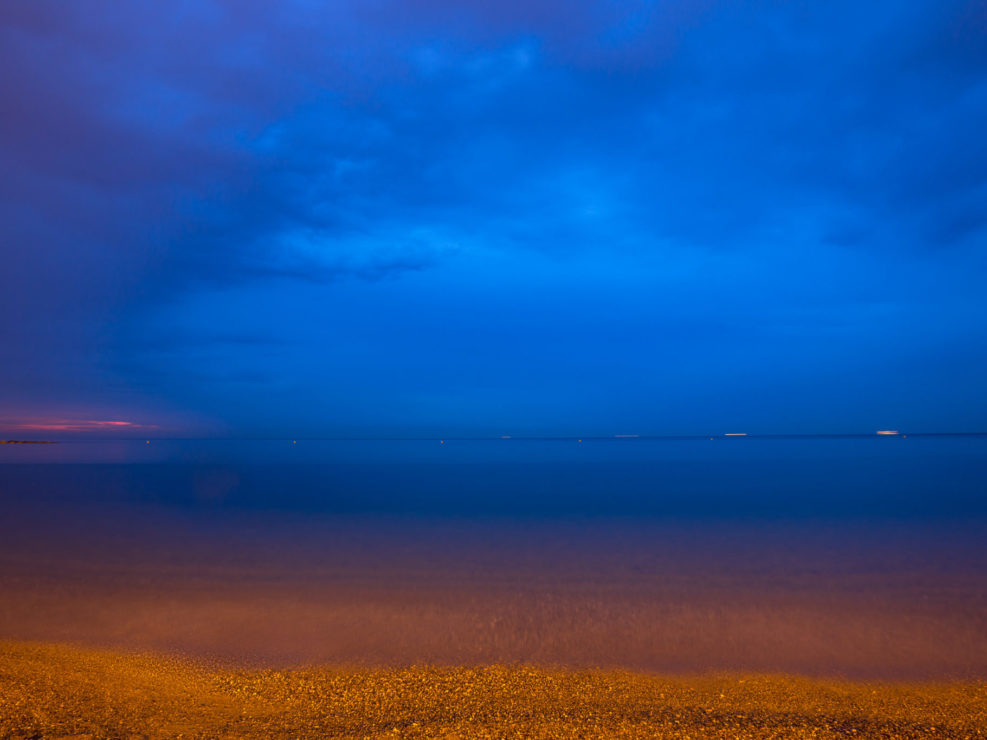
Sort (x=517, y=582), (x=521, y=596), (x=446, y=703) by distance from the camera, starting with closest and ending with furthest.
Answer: (x=446, y=703), (x=521, y=596), (x=517, y=582)

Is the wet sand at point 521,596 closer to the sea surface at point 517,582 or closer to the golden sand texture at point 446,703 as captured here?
the sea surface at point 517,582

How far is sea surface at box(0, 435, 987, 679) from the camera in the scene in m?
10.4

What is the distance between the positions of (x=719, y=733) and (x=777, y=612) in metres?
7.33

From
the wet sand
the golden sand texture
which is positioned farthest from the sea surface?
the golden sand texture

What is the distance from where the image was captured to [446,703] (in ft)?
25.4

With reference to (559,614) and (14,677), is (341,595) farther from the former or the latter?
(14,677)

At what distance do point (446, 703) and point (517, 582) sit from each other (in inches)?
317

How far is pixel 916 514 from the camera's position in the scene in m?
28.7

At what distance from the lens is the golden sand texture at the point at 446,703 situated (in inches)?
262

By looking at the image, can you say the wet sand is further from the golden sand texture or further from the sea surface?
the golden sand texture

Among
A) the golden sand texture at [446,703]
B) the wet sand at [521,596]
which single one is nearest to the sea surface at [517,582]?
the wet sand at [521,596]

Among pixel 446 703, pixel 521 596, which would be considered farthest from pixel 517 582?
pixel 446 703

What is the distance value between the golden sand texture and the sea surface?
818 mm

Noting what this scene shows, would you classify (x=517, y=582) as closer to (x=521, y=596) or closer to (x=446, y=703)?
(x=521, y=596)
